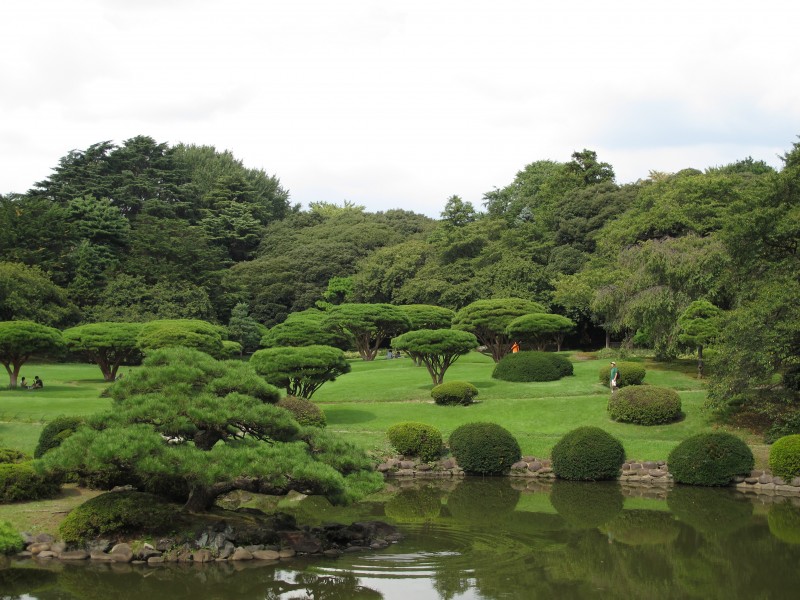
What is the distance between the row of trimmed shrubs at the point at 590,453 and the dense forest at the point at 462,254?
2913mm

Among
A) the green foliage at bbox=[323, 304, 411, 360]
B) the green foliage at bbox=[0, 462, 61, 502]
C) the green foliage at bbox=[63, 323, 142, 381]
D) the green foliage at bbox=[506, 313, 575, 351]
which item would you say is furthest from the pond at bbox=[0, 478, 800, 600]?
the green foliage at bbox=[323, 304, 411, 360]

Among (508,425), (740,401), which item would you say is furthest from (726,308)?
(508,425)

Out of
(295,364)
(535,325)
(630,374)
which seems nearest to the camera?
(295,364)

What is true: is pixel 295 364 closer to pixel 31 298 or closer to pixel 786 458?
pixel 786 458

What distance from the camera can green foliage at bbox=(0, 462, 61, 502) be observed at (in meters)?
15.9

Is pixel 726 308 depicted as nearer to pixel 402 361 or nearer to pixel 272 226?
pixel 402 361

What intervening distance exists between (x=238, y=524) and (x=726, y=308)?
27124mm

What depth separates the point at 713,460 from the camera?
67.1 feet

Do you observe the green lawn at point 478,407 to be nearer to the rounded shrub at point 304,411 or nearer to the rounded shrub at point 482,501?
the rounded shrub at point 304,411

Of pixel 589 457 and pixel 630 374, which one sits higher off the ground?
pixel 630 374

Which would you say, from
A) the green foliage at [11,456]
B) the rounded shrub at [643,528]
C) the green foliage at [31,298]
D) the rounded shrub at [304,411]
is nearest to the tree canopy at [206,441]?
the green foliage at [11,456]

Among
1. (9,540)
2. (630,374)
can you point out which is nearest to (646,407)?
(630,374)

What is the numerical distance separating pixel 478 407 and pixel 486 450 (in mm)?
5808

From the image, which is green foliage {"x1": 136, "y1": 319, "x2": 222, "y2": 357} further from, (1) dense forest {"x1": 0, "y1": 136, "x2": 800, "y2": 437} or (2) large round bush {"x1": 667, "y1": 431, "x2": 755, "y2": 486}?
(2) large round bush {"x1": 667, "y1": 431, "x2": 755, "y2": 486}
